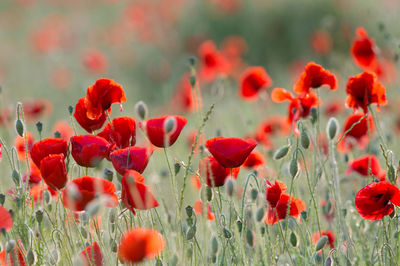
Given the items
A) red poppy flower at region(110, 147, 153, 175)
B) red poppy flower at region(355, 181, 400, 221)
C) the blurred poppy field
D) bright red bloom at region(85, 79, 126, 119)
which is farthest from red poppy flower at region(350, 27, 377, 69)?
red poppy flower at region(110, 147, 153, 175)

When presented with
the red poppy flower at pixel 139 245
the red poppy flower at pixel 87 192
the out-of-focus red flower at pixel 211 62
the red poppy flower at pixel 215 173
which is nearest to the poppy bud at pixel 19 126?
the red poppy flower at pixel 87 192

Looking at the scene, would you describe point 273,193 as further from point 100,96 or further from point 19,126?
point 19,126

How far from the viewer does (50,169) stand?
129 cm

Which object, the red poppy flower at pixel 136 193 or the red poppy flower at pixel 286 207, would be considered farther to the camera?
the red poppy flower at pixel 286 207

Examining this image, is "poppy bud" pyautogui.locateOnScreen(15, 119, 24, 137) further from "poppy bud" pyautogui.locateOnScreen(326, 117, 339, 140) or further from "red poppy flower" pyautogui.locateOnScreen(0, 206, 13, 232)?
"poppy bud" pyautogui.locateOnScreen(326, 117, 339, 140)

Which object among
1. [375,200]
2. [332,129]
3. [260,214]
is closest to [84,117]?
[260,214]

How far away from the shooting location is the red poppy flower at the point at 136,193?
1164 mm

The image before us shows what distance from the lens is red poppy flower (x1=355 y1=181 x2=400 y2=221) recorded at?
4.43ft

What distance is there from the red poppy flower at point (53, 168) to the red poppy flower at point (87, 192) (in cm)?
7

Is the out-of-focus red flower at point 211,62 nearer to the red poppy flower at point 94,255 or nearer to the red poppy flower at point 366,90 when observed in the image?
the red poppy flower at point 366,90

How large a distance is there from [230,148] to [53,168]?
418 mm

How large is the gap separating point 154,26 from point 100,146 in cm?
700

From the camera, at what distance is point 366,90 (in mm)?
1679

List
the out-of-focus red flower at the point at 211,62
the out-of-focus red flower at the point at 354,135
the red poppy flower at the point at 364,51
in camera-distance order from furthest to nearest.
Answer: the out-of-focus red flower at the point at 211,62, the red poppy flower at the point at 364,51, the out-of-focus red flower at the point at 354,135
